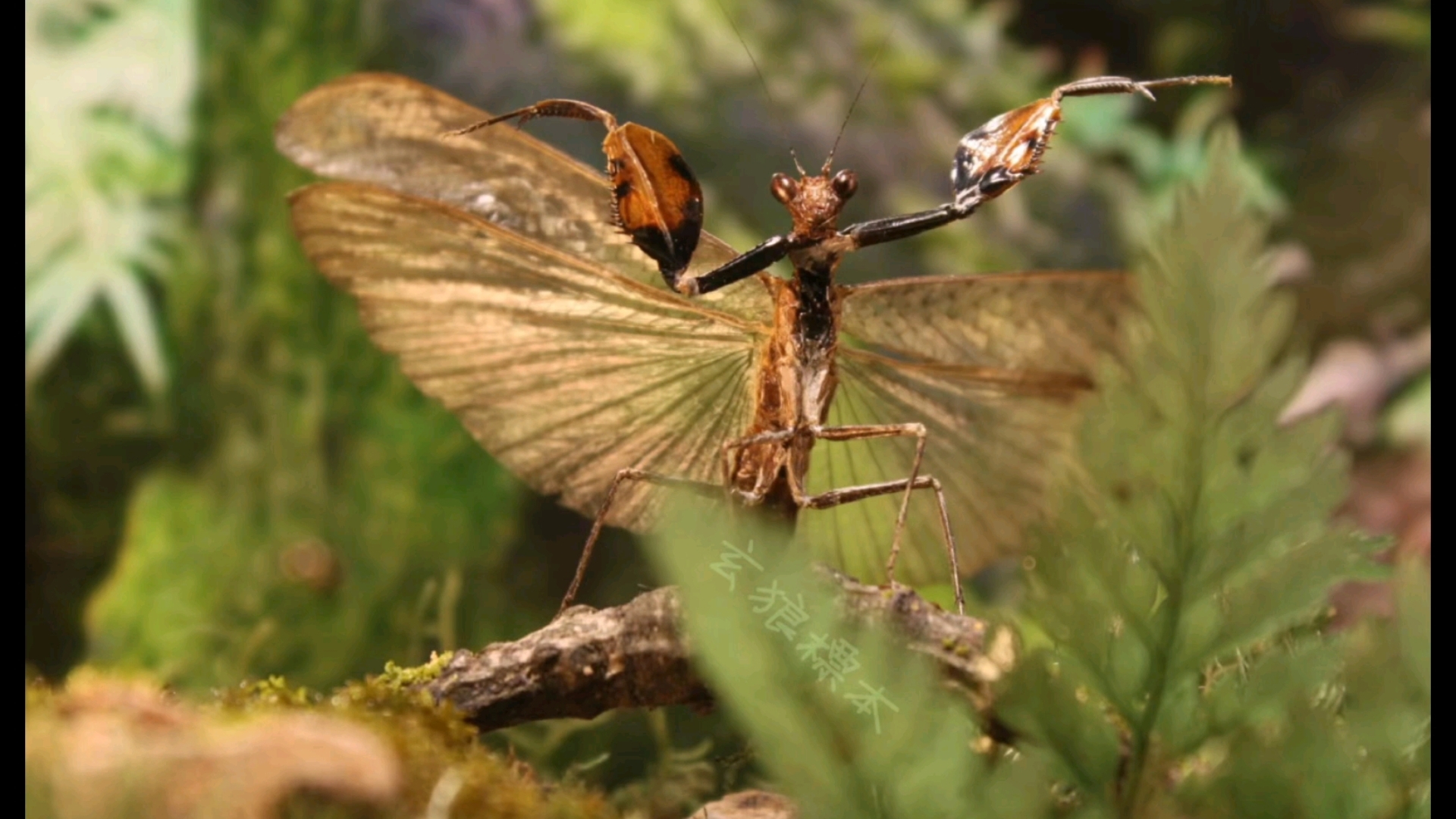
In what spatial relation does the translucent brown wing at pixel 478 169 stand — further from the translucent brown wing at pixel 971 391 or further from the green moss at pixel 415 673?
the green moss at pixel 415 673

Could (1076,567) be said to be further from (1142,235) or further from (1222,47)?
(1222,47)

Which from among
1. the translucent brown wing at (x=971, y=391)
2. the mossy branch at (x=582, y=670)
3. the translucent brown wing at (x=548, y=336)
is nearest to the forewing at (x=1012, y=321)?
the translucent brown wing at (x=971, y=391)

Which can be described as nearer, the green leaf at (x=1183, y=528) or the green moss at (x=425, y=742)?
the green leaf at (x=1183, y=528)

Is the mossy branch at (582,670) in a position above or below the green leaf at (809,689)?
below

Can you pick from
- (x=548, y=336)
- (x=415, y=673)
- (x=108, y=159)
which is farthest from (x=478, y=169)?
(x=108, y=159)

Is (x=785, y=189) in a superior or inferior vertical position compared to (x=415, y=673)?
superior

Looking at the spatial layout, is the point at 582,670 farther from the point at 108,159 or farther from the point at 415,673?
the point at 108,159
